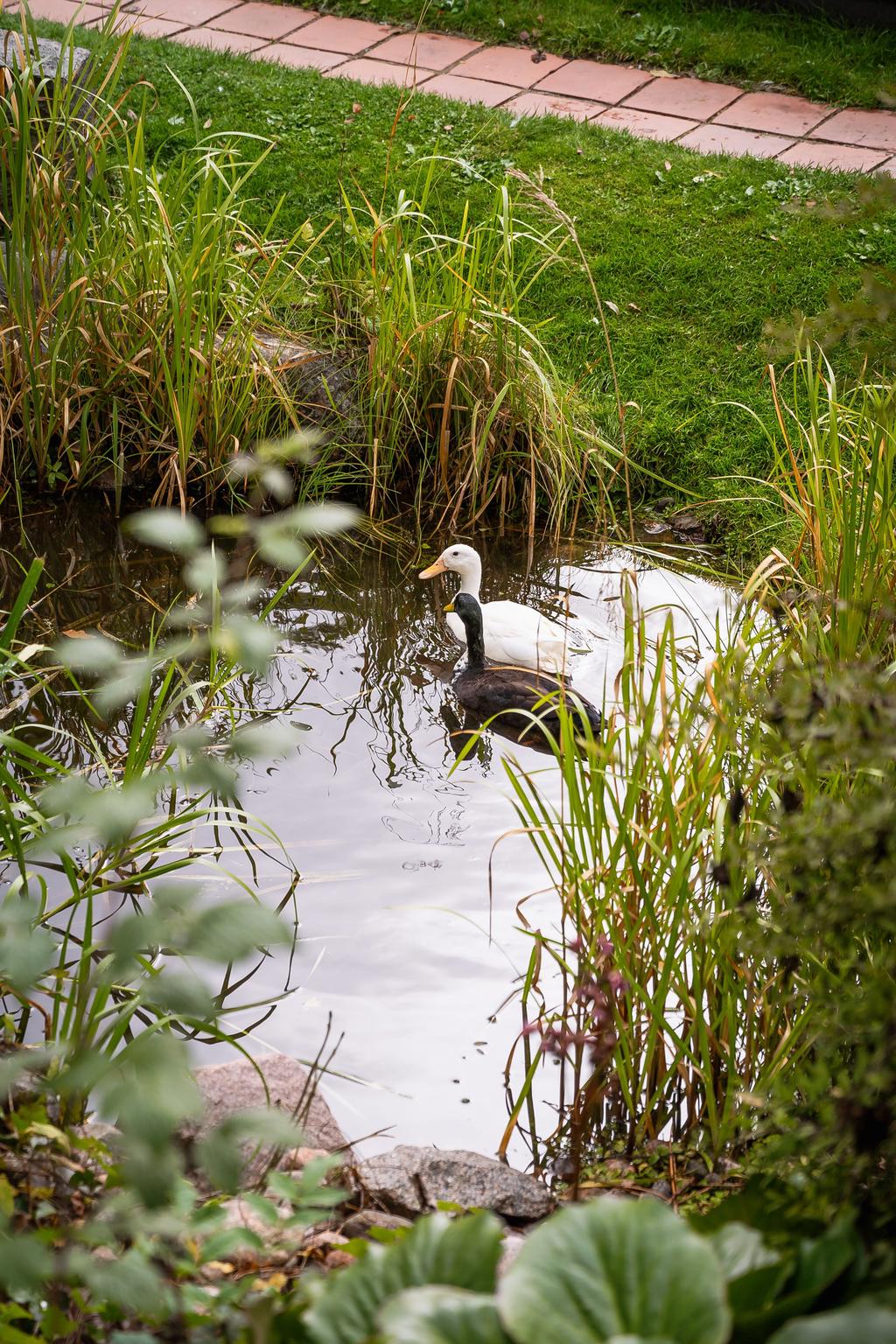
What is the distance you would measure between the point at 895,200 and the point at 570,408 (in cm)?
289

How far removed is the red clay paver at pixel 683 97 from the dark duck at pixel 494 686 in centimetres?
477

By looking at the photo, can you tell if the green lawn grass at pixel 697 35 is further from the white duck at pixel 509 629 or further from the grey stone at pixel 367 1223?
the grey stone at pixel 367 1223

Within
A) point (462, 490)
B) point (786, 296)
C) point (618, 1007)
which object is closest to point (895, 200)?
point (618, 1007)

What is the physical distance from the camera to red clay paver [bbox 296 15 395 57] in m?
8.34

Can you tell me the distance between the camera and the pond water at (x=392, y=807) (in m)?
2.98

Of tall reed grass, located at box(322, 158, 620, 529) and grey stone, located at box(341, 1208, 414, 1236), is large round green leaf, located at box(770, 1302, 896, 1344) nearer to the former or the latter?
grey stone, located at box(341, 1208, 414, 1236)

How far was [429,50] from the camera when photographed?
835 centimetres

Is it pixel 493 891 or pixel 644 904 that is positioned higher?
pixel 644 904

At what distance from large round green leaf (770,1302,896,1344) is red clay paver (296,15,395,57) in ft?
27.3

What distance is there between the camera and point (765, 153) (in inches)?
291

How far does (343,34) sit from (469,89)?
1.23 meters

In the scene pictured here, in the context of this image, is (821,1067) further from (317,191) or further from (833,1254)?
(317,191)

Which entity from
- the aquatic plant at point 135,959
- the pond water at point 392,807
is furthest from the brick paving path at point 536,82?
the aquatic plant at point 135,959

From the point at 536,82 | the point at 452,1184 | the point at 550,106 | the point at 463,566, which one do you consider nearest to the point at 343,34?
the point at 536,82
